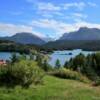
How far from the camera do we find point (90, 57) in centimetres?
3356

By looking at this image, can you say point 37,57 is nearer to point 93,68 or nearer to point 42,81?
point 93,68

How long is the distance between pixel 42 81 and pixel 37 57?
1179 cm

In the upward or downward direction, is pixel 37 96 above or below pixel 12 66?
below

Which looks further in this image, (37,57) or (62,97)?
(37,57)

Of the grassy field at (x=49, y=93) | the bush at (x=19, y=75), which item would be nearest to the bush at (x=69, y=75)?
the grassy field at (x=49, y=93)

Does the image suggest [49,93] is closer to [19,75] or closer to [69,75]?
[19,75]

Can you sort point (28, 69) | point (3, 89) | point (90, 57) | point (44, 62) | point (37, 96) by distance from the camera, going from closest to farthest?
point (37, 96) → point (3, 89) → point (28, 69) → point (44, 62) → point (90, 57)

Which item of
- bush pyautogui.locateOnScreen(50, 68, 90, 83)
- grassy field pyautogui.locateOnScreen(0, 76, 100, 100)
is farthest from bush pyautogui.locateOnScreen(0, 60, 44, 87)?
bush pyautogui.locateOnScreen(50, 68, 90, 83)

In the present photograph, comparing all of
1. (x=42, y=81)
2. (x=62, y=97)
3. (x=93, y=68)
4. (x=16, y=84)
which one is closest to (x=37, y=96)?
(x=62, y=97)

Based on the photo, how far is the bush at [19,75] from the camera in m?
16.4

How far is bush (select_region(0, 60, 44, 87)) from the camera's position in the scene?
16.4 metres

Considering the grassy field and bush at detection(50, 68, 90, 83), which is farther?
bush at detection(50, 68, 90, 83)

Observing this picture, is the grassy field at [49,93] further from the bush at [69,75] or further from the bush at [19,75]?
the bush at [69,75]

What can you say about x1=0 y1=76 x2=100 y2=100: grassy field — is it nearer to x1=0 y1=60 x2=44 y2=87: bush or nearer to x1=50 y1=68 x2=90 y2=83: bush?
x1=0 y1=60 x2=44 y2=87: bush
